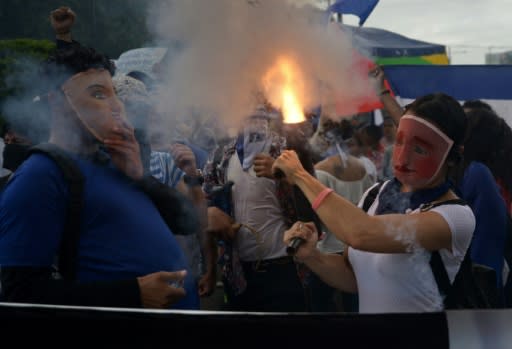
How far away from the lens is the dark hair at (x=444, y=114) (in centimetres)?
214

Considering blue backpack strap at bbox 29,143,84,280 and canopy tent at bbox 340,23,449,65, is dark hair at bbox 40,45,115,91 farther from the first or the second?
canopy tent at bbox 340,23,449,65

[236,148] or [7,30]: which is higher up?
[7,30]

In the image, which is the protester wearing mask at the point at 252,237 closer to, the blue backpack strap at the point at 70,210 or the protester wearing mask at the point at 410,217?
the protester wearing mask at the point at 410,217

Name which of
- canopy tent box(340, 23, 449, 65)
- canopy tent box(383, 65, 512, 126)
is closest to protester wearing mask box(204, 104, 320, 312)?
canopy tent box(340, 23, 449, 65)

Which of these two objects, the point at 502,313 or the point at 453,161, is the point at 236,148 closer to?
the point at 453,161

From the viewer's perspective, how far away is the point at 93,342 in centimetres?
158

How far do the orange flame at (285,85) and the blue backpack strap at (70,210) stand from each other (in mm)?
830

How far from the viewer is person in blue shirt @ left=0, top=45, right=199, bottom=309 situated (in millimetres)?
1842

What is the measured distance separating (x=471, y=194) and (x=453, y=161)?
1196 mm

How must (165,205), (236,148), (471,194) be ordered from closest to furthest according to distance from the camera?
(165,205)
(236,148)
(471,194)

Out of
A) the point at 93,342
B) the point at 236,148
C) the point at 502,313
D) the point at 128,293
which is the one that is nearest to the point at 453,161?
the point at 502,313

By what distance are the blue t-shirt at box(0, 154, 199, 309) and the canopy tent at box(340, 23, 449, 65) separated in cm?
130

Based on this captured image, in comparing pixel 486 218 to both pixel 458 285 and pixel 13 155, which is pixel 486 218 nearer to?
pixel 458 285

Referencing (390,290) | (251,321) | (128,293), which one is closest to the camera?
(251,321)
